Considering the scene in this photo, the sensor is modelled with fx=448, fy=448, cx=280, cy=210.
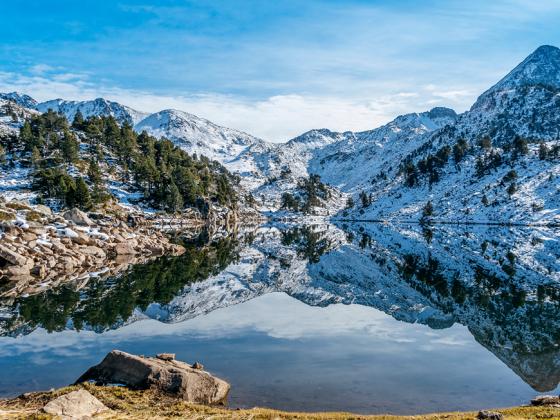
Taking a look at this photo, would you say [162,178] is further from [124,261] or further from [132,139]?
[124,261]

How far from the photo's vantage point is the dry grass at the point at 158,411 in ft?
63.6

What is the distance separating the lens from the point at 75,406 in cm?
1991

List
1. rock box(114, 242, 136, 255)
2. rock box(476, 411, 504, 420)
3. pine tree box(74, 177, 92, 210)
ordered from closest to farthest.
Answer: rock box(476, 411, 504, 420) < rock box(114, 242, 136, 255) < pine tree box(74, 177, 92, 210)

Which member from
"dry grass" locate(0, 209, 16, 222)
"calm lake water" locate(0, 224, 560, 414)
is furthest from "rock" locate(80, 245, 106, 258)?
"dry grass" locate(0, 209, 16, 222)

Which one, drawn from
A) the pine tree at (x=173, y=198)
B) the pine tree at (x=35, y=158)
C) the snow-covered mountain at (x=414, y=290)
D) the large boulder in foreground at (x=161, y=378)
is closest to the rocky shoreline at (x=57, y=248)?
the snow-covered mountain at (x=414, y=290)

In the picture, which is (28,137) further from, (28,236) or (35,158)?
(28,236)

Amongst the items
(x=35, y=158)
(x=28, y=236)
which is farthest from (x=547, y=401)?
(x=35, y=158)

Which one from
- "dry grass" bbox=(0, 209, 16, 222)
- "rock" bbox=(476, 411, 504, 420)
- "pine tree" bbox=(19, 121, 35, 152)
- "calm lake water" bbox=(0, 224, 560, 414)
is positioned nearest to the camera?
"rock" bbox=(476, 411, 504, 420)

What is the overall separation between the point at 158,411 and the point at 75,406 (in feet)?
11.9

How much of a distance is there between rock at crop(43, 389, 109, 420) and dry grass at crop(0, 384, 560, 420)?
1.68 feet

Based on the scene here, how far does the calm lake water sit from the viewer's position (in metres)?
26.5

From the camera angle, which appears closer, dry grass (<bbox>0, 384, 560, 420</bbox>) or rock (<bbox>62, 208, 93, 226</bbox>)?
dry grass (<bbox>0, 384, 560, 420</bbox>)

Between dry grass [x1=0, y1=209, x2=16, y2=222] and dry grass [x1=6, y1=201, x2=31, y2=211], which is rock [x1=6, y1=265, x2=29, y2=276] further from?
dry grass [x1=6, y1=201, x2=31, y2=211]

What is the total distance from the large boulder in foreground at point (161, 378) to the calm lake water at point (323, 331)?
160 centimetres
